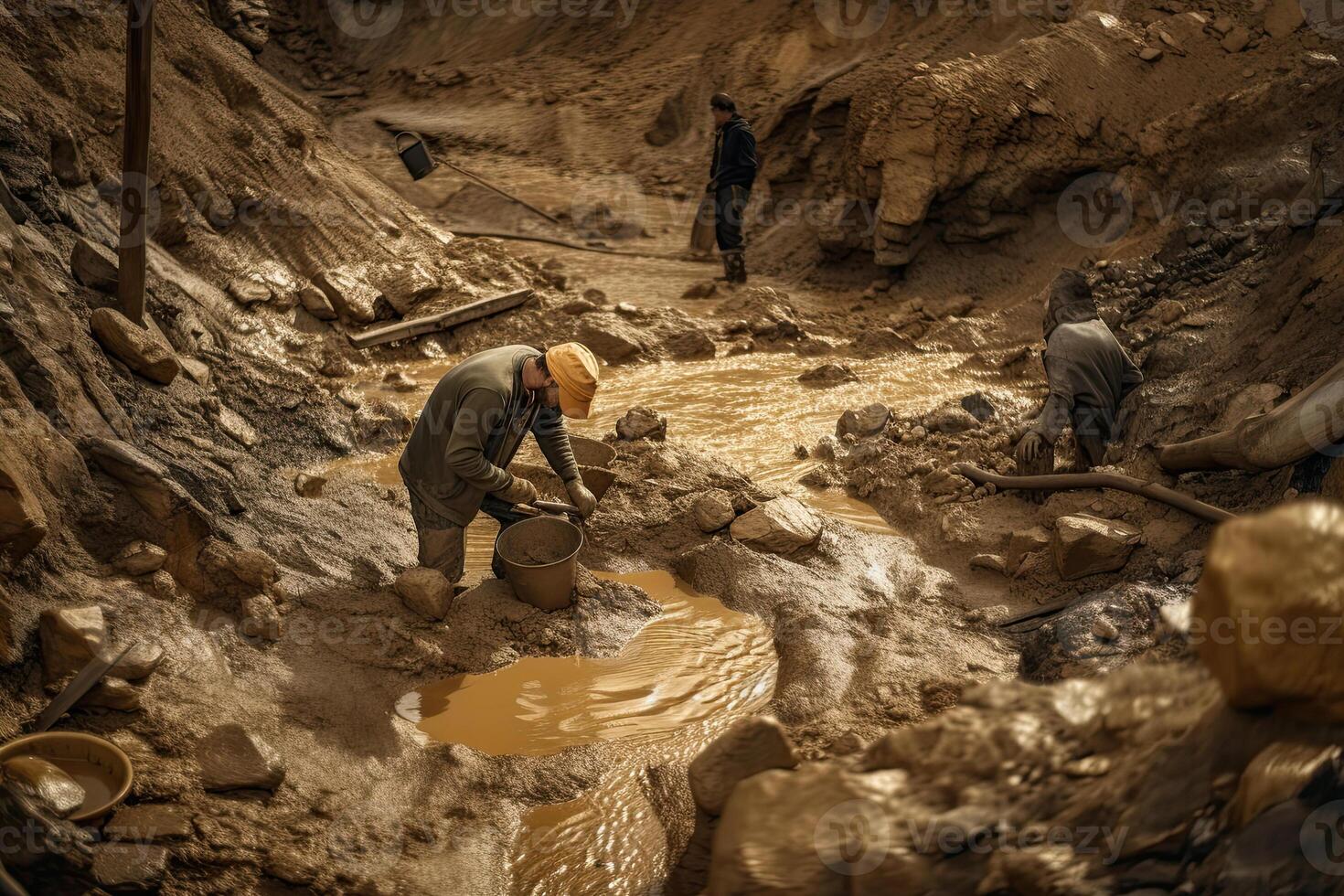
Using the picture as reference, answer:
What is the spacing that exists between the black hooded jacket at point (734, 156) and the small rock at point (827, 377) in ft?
9.04

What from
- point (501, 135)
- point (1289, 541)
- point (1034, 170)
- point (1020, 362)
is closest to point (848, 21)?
point (1034, 170)

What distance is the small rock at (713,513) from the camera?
522 cm

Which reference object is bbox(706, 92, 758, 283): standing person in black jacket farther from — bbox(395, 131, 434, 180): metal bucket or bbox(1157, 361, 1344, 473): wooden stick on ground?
bbox(1157, 361, 1344, 473): wooden stick on ground

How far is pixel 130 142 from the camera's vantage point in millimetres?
5270

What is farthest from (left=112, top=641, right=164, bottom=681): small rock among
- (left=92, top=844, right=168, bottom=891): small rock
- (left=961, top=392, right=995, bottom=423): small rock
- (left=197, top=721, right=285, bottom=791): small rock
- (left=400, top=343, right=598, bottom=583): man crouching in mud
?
(left=961, top=392, right=995, bottom=423): small rock

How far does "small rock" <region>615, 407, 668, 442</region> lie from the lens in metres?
6.20

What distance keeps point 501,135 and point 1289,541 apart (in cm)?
1142

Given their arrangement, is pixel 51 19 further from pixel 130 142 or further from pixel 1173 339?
pixel 1173 339

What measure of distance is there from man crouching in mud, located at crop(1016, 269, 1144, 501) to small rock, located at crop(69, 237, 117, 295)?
5.16 meters

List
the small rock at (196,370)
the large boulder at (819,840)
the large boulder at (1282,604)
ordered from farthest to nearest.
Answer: the small rock at (196,370) < the large boulder at (819,840) < the large boulder at (1282,604)

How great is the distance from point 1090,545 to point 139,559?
412 centimetres

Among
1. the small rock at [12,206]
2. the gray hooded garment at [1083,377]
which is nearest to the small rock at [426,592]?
the small rock at [12,206]

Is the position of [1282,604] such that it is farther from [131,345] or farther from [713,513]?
[131,345]

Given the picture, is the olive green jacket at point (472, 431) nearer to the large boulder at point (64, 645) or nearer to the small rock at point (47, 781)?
the large boulder at point (64, 645)
